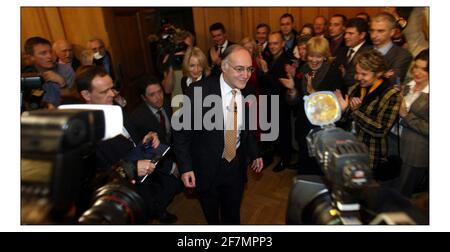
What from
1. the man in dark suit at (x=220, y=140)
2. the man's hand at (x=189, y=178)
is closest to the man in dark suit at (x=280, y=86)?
the man in dark suit at (x=220, y=140)

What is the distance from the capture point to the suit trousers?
162 cm

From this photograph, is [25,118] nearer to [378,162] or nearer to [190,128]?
[190,128]

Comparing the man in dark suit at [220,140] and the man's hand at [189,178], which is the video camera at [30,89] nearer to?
the man in dark suit at [220,140]

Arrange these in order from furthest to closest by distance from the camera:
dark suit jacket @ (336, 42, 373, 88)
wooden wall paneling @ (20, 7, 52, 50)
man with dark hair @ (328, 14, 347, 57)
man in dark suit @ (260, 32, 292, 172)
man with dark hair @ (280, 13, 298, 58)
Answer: wooden wall paneling @ (20, 7, 52, 50), man with dark hair @ (280, 13, 298, 58), man with dark hair @ (328, 14, 347, 57), man in dark suit @ (260, 32, 292, 172), dark suit jacket @ (336, 42, 373, 88)

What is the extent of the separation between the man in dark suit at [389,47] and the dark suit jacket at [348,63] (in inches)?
6.5

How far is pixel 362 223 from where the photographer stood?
2.70 feet

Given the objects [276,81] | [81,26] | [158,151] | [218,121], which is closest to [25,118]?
[158,151]

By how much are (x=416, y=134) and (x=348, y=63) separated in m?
0.91

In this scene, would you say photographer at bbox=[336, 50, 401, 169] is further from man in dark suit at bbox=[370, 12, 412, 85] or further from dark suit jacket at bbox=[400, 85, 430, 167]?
man in dark suit at bbox=[370, 12, 412, 85]

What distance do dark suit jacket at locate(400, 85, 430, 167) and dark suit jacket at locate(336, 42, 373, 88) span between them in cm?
54

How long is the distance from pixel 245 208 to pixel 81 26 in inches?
118

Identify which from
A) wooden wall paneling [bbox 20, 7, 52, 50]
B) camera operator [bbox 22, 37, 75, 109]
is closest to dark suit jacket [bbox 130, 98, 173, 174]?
camera operator [bbox 22, 37, 75, 109]

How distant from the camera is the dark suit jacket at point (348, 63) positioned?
7.04 feet

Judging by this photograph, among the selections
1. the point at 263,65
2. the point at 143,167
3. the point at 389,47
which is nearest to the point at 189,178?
the point at 143,167
